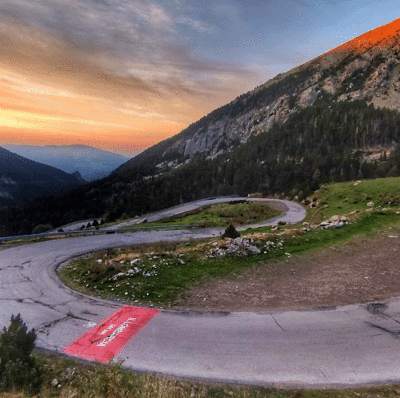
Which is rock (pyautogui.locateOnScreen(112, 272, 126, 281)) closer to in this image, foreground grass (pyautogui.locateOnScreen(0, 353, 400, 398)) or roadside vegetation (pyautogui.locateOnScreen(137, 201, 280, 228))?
foreground grass (pyautogui.locateOnScreen(0, 353, 400, 398))

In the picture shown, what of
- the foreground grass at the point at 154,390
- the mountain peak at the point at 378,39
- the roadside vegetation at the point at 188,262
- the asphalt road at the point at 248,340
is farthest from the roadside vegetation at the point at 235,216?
the mountain peak at the point at 378,39

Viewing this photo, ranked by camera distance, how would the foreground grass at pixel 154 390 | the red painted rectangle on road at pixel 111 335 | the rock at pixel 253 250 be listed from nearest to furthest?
the foreground grass at pixel 154 390
the red painted rectangle on road at pixel 111 335
the rock at pixel 253 250

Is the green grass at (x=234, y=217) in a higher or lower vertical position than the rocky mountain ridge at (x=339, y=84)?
lower

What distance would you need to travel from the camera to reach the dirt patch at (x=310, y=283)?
11.7 m

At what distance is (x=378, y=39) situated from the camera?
149000 millimetres

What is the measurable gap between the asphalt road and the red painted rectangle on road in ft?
0.97

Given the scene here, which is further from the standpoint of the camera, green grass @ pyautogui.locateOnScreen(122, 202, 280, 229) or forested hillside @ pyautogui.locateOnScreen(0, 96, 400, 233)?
forested hillside @ pyautogui.locateOnScreen(0, 96, 400, 233)

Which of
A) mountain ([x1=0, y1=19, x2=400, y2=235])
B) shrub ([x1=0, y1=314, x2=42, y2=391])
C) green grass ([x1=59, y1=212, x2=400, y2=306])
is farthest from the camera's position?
mountain ([x1=0, y1=19, x2=400, y2=235])

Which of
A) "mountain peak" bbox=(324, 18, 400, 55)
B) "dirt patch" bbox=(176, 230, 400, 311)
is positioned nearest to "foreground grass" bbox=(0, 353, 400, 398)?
"dirt patch" bbox=(176, 230, 400, 311)

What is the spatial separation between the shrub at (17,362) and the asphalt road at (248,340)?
5.95 ft

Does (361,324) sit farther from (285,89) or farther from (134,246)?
(285,89)

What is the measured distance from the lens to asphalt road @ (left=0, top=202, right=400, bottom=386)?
753 cm

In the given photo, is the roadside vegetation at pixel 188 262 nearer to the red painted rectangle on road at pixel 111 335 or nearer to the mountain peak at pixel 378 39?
the red painted rectangle on road at pixel 111 335

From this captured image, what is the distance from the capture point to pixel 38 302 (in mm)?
12445
